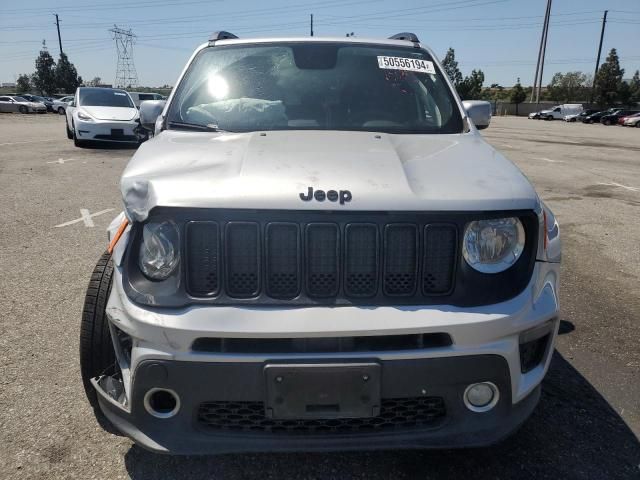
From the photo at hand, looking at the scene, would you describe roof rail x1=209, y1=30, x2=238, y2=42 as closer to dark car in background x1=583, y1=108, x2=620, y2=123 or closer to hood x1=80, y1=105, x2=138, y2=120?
hood x1=80, y1=105, x2=138, y2=120

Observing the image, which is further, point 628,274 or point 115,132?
point 115,132

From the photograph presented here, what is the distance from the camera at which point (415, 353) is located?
1.83 m

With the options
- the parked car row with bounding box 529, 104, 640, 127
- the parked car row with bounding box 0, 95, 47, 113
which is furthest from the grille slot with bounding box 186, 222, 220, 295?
the parked car row with bounding box 0, 95, 47, 113

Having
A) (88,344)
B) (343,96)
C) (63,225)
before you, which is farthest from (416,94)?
(63,225)

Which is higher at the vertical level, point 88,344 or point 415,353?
point 415,353

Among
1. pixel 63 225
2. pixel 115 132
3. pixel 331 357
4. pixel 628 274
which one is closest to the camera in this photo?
pixel 331 357

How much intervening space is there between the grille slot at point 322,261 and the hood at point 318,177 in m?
0.11

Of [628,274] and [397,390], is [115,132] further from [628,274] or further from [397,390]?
[397,390]

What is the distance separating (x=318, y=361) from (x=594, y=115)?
2196 inches

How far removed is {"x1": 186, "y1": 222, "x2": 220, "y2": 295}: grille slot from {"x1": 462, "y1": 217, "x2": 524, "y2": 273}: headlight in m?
0.93

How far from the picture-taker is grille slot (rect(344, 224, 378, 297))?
6.35 ft

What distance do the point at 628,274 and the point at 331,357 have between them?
169 inches

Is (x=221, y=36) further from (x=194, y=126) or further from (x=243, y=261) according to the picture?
(x=243, y=261)

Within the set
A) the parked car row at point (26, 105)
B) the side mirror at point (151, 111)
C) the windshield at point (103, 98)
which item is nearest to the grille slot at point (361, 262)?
the side mirror at point (151, 111)
